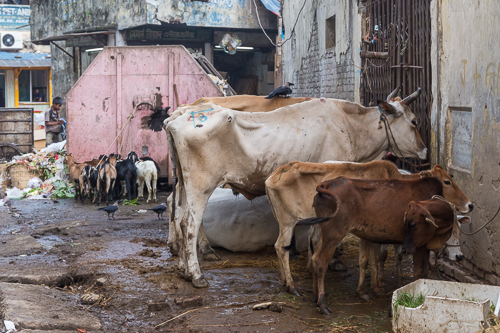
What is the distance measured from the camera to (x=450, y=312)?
445cm

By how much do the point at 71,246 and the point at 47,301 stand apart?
2.72m

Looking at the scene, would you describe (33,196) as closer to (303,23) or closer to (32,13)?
(303,23)

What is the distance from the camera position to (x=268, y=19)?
859 inches

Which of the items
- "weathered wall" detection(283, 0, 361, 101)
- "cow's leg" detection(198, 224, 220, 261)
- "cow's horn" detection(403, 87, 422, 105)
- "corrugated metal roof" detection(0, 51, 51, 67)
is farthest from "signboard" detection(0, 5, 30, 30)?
"cow's horn" detection(403, 87, 422, 105)

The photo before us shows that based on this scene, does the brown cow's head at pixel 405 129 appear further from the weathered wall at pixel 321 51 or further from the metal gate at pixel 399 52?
the weathered wall at pixel 321 51

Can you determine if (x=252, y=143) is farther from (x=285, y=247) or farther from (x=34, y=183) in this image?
(x=34, y=183)

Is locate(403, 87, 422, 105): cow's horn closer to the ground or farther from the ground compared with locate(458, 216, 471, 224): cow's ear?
farther from the ground

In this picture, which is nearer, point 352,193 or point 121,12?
point 352,193

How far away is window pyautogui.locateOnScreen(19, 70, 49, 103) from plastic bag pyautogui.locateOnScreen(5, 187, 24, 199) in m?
17.7

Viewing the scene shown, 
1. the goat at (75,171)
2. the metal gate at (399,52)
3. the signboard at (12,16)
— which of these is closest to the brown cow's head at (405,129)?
the metal gate at (399,52)

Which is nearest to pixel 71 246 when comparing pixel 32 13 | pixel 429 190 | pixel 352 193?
pixel 352 193

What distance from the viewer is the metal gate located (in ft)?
25.5

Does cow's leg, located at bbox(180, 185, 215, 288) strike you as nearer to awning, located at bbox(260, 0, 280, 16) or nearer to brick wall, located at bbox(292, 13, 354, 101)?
brick wall, located at bbox(292, 13, 354, 101)

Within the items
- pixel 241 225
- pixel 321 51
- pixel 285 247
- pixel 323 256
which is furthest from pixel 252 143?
pixel 321 51
